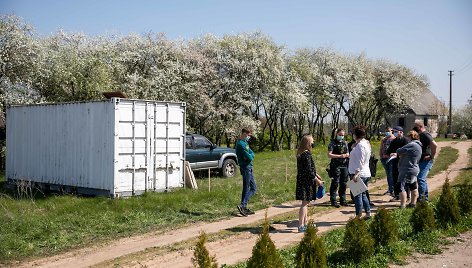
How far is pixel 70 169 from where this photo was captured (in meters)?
12.7

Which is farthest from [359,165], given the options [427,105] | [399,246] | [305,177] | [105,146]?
[427,105]

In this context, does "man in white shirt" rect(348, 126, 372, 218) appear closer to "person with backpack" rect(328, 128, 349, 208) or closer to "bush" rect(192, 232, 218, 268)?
"person with backpack" rect(328, 128, 349, 208)

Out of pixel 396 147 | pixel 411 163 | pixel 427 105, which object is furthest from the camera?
pixel 427 105

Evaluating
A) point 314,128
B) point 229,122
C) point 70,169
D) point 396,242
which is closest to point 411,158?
point 396,242

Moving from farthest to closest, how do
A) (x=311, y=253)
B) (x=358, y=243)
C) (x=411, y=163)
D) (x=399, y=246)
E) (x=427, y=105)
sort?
(x=427, y=105), (x=411, y=163), (x=399, y=246), (x=358, y=243), (x=311, y=253)

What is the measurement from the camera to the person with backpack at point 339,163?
10.6m

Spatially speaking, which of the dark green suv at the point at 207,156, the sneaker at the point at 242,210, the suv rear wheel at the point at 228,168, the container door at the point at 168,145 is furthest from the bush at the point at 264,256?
the suv rear wheel at the point at 228,168

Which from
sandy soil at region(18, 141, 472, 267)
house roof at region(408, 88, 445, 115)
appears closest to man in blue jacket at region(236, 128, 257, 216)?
sandy soil at region(18, 141, 472, 267)

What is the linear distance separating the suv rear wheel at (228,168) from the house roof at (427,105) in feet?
149

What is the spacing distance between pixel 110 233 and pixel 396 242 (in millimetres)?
5233

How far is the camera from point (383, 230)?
6.91 metres

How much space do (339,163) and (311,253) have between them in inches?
225

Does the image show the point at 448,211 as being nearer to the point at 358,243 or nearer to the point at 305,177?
the point at 305,177

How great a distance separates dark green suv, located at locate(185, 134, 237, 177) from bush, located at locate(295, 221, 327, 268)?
10787 millimetres
